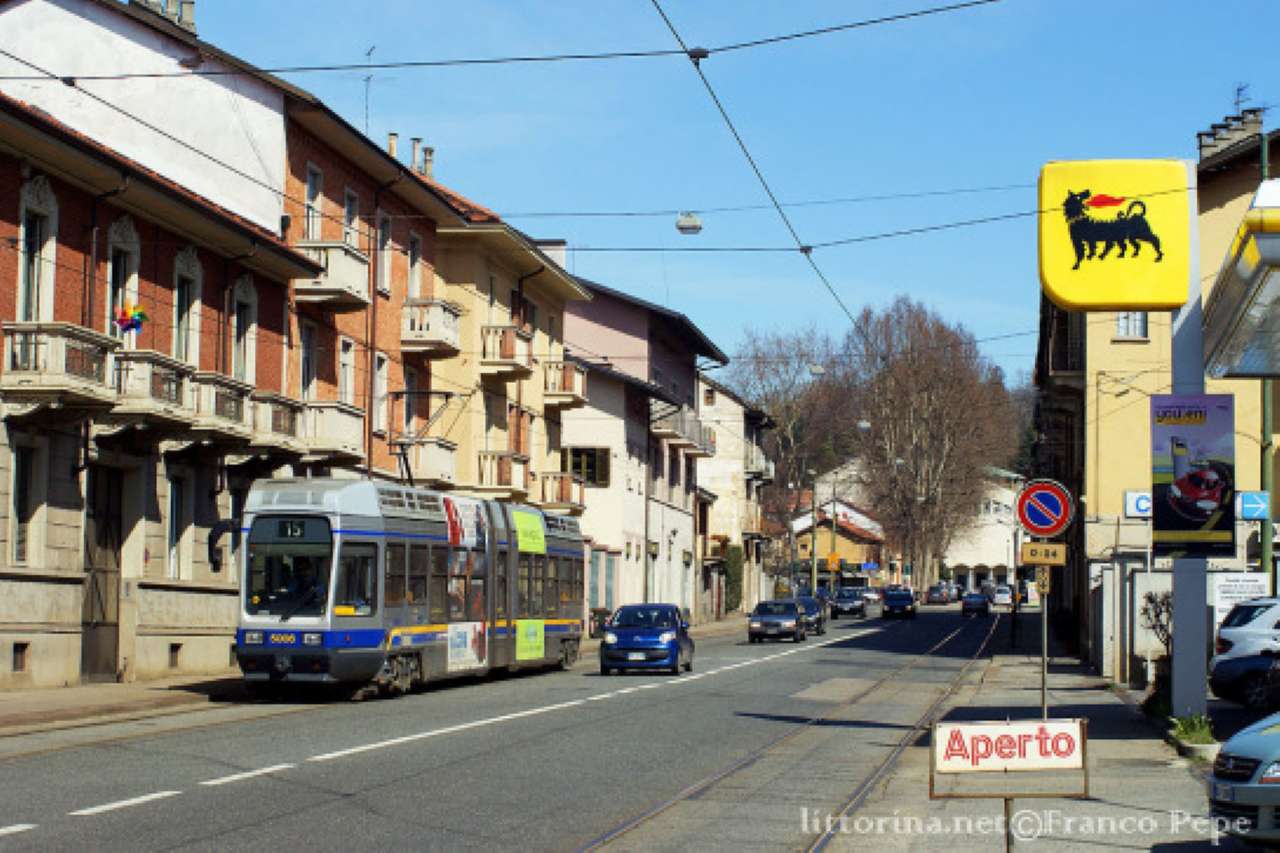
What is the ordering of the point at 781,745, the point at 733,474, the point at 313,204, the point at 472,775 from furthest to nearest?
1. the point at 733,474
2. the point at 313,204
3. the point at 781,745
4. the point at 472,775

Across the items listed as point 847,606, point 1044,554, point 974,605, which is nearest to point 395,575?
point 1044,554

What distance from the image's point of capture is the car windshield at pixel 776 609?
5641 centimetres

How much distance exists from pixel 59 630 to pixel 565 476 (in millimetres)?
30086

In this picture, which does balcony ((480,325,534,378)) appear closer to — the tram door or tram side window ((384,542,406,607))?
the tram door

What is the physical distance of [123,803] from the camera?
1286cm

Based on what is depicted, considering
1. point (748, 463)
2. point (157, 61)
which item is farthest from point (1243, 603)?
point (748, 463)

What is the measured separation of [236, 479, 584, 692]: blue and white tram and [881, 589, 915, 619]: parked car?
53.2m

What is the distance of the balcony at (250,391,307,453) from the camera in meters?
32.0

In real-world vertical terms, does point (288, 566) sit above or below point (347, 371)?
below

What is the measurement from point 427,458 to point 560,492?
44.0 feet

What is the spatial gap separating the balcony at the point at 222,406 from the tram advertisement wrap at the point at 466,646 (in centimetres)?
526

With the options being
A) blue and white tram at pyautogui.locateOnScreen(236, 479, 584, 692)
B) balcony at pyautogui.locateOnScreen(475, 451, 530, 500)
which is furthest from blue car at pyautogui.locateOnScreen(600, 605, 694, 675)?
balcony at pyautogui.locateOnScreen(475, 451, 530, 500)

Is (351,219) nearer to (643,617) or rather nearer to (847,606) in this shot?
(643,617)

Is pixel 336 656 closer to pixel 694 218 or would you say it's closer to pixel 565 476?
pixel 694 218
